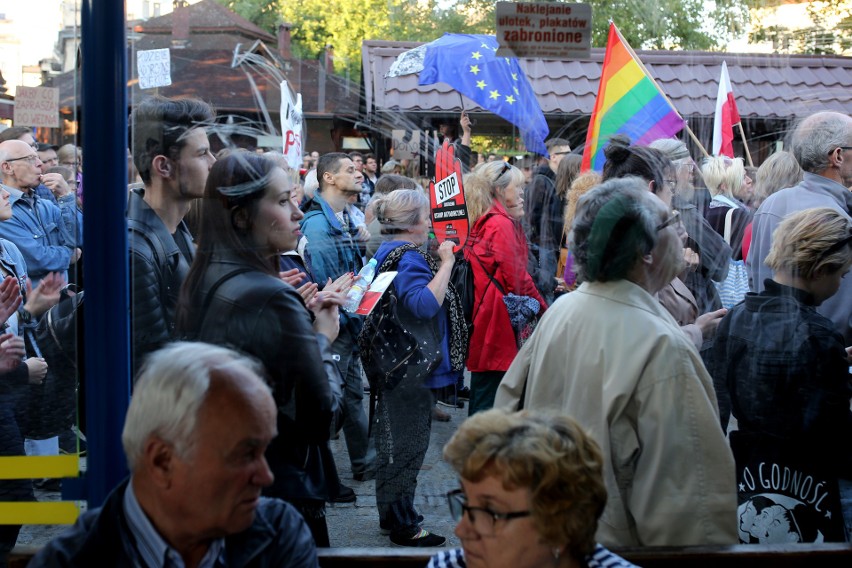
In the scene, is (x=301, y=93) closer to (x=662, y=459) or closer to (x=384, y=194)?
(x=384, y=194)

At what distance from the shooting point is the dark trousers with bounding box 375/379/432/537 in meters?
3.33

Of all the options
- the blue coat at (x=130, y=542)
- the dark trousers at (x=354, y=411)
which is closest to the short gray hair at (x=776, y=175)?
the dark trousers at (x=354, y=411)

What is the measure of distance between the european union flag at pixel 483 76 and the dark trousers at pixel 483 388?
1.14m

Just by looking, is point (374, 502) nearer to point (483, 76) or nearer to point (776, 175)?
point (483, 76)

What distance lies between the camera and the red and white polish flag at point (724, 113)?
3.02 m

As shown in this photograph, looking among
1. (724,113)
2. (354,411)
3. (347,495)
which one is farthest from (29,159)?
(724,113)

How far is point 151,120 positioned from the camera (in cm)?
256

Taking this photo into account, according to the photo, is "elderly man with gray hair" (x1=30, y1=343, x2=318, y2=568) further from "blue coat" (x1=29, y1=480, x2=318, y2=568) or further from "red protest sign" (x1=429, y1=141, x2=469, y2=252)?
A: "red protest sign" (x1=429, y1=141, x2=469, y2=252)

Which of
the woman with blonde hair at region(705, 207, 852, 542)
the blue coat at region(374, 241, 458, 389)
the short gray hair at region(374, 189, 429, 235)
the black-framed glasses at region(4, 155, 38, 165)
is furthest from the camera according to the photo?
the black-framed glasses at region(4, 155, 38, 165)

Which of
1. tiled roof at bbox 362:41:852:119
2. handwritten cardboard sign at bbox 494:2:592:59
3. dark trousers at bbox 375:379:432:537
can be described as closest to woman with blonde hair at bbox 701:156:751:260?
tiled roof at bbox 362:41:852:119

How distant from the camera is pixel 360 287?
9.61 ft

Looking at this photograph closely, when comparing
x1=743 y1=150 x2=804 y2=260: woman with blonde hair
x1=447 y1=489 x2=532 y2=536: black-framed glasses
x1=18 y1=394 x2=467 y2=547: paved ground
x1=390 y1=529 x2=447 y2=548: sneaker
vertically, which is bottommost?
x1=390 y1=529 x2=447 y2=548: sneaker

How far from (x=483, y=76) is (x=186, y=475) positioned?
1.52 m

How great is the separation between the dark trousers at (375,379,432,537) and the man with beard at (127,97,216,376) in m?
1.03
